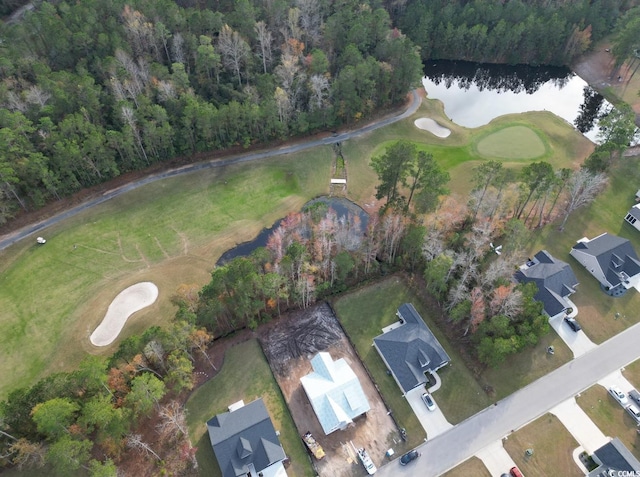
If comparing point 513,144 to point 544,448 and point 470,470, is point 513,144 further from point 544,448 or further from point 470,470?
point 470,470

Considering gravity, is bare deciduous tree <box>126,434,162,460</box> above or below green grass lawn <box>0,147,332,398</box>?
below

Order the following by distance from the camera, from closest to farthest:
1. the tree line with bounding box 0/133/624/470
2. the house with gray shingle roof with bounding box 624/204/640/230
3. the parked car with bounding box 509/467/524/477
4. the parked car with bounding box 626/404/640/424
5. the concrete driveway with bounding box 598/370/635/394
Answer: the tree line with bounding box 0/133/624/470, the parked car with bounding box 509/467/524/477, the parked car with bounding box 626/404/640/424, the concrete driveway with bounding box 598/370/635/394, the house with gray shingle roof with bounding box 624/204/640/230

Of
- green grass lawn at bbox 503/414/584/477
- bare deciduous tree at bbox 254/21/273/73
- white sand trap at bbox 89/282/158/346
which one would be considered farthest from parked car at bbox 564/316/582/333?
bare deciduous tree at bbox 254/21/273/73

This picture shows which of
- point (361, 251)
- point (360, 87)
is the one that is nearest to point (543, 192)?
point (361, 251)

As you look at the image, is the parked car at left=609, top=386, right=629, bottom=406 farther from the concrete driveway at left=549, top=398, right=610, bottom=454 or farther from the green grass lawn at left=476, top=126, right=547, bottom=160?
the green grass lawn at left=476, top=126, right=547, bottom=160

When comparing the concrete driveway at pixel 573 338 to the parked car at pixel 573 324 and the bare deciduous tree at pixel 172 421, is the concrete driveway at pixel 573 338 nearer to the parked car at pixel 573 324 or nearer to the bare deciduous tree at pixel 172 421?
the parked car at pixel 573 324

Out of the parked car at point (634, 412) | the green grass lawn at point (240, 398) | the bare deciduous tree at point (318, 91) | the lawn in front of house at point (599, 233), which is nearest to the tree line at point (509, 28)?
the bare deciduous tree at point (318, 91)

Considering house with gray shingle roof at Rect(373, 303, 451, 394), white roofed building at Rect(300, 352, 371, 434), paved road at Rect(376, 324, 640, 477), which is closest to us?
paved road at Rect(376, 324, 640, 477)
